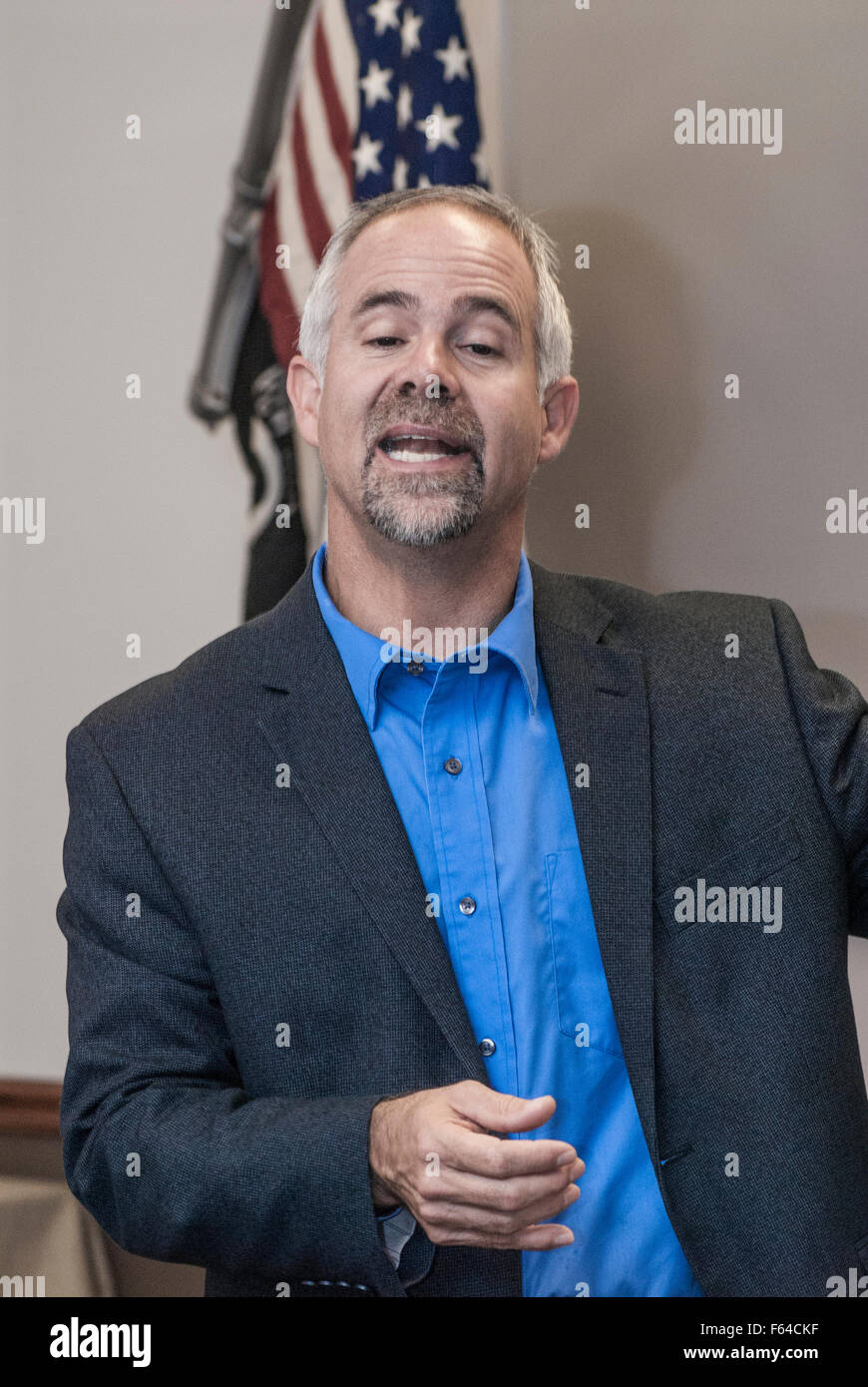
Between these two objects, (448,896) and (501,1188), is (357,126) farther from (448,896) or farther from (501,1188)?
(501,1188)

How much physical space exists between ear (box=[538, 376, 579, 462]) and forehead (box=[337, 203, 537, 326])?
107 mm

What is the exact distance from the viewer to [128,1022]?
1381 millimetres

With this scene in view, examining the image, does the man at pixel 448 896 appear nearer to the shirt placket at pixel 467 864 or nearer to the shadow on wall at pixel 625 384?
the shirt placket at pixel 467 864

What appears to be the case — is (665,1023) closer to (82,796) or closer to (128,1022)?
(128,1022)

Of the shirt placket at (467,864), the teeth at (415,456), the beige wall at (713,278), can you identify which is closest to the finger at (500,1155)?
the shirt placket at (467,864)

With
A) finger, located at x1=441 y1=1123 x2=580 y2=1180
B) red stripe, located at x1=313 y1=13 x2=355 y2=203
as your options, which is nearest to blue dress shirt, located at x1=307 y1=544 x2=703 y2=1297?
finger, located at x1=441 y1=1123 x2=580 y2=1180

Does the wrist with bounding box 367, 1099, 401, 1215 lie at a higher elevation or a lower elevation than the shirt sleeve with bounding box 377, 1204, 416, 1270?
higher

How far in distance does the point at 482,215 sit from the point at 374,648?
0.52 metres

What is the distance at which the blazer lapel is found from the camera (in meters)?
1.38

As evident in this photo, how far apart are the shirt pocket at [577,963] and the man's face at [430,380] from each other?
39 cm

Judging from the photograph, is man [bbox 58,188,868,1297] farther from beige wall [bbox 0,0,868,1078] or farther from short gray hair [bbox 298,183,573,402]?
beige wall [bbox 0,0,868,1078]

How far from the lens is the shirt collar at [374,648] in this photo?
1.49 metres
